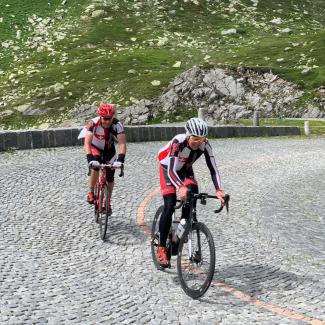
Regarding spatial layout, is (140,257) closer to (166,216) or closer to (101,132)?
(166,216)

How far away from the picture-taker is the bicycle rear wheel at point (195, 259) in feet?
23.0

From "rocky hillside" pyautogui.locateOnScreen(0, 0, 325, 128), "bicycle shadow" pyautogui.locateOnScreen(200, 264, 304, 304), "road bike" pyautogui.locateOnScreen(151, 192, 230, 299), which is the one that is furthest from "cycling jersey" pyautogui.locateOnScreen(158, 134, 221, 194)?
"rocky hillside" pyautogui.locateOnScreen(0, 0, 325, 128)

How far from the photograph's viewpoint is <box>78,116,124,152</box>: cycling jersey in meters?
10.2

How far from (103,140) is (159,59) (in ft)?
142

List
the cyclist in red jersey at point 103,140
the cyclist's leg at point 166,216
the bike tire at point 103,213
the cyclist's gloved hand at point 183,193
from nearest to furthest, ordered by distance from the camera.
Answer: the cyclist's gloved hand at point 183,193
the cyclist's leg at point 166,216
the bike tire at point 103,213
the cyclist in red jersey at point 103,140

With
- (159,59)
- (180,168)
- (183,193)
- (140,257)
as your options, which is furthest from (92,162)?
(159,59)

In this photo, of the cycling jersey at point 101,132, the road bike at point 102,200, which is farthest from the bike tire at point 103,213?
the cycling jersey at point 101,132

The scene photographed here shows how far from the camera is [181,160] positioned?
25.4 feet

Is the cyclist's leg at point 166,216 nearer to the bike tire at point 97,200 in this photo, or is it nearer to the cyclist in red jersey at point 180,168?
the cyclist in red jersey at point 180,168

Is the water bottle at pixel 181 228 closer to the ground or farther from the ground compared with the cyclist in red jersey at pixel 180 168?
closer to the ground

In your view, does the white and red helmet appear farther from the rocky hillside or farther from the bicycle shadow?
the rocky hillside

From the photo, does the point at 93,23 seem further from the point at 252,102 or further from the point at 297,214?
the point at 297,214

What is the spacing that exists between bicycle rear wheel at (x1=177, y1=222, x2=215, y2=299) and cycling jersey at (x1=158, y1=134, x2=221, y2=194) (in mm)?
645

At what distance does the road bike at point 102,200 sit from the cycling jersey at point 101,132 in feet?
1.60
